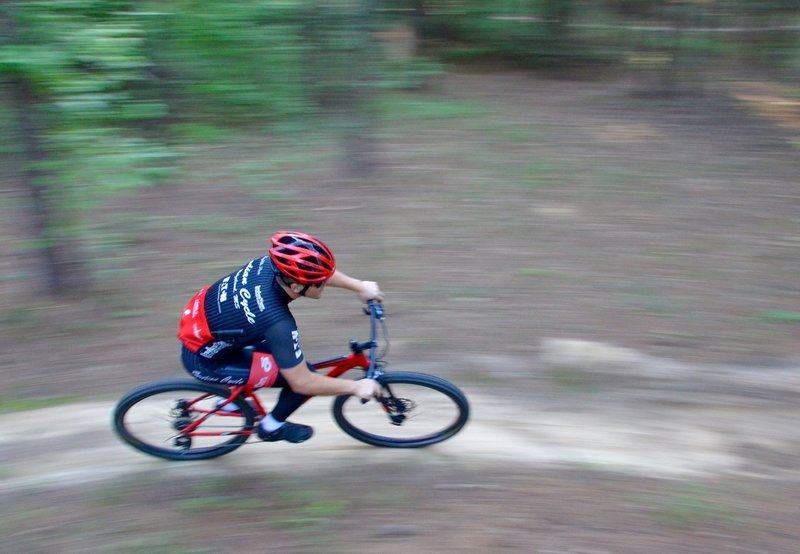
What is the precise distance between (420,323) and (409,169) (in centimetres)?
346

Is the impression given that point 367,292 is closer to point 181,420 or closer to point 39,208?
point 181,420

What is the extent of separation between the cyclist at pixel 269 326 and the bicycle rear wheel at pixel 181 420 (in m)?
0.18

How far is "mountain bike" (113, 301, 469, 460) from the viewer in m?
4.58

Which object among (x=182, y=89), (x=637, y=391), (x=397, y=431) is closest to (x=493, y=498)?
(x=397, y=431)

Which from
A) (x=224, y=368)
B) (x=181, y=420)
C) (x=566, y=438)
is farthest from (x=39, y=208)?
(x=566, y=438)

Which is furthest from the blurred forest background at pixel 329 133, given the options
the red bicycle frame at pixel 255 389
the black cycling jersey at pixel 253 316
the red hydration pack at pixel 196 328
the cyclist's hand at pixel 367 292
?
the black cycling jersey at pixel 253 316

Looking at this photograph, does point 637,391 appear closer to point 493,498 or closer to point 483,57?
point 493,498

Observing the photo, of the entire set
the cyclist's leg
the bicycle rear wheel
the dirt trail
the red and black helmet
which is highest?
the red and black helmet

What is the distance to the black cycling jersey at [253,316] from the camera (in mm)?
4141

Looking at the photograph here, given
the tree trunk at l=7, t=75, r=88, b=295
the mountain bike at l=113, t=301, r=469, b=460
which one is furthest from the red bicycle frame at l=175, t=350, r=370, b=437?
the tree trunk at l=7, t=75, r=88, b=295

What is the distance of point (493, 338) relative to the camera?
6266 mm

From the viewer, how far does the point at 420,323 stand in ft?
21.3

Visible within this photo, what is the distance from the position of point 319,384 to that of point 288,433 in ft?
1.90

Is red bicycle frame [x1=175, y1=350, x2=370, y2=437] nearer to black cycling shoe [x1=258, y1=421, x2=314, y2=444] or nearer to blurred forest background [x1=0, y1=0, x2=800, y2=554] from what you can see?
black cycling shoe [x1=258, y1=421, x2=314, y2=444]
